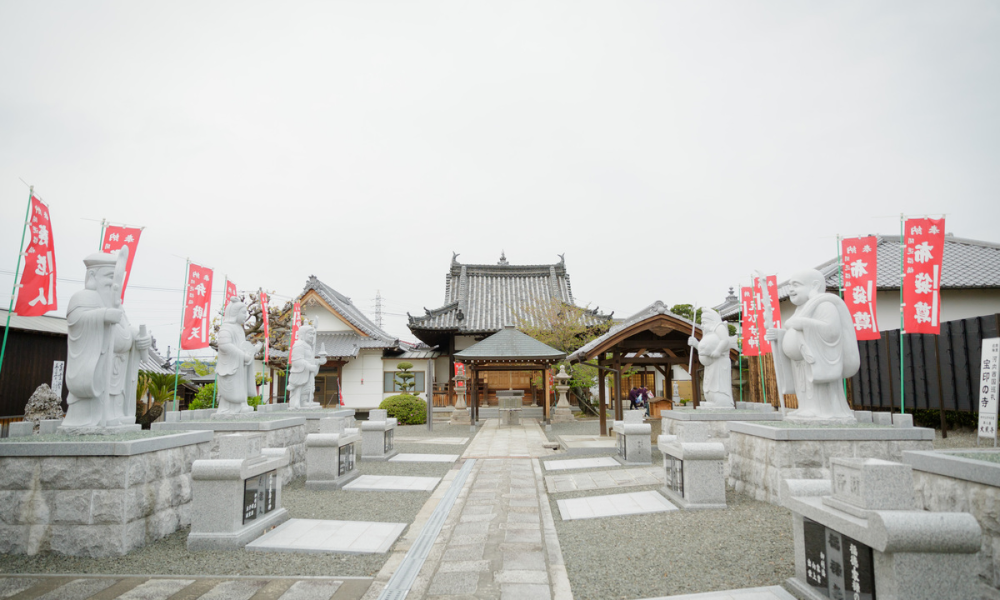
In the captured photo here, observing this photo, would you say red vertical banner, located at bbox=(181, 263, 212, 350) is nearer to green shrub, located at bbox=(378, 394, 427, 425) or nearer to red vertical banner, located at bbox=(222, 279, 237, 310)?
red vertical banner, located at bbox=(222, 279, 237, 310)

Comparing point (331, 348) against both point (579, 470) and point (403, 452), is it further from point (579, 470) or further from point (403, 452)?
point (579, 470)

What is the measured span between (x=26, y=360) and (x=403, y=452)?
36.3 feet

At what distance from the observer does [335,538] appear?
5.45 m

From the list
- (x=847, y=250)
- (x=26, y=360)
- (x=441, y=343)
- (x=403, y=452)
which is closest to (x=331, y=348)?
(x=441, y=343)

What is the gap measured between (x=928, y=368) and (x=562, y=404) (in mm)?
12179

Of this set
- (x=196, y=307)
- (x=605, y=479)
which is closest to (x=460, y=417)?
(x=196, y=307)

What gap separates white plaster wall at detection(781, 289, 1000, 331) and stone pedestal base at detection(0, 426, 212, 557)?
16.9m

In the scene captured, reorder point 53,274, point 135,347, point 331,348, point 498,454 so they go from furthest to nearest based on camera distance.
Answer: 1. point 331,348
2. point 498,454
3. point 53,274
4. point 135,347

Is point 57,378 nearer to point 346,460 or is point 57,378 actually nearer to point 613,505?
point 346,460

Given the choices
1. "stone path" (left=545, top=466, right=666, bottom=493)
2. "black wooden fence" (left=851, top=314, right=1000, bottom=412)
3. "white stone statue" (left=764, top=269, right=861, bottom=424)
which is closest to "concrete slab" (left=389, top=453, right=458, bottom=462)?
"stone path" (left=545, top=466, right=666, bottom=493)

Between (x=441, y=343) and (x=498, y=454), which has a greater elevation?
(x=441, y=343)

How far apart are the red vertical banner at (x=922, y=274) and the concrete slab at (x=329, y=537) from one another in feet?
28.9

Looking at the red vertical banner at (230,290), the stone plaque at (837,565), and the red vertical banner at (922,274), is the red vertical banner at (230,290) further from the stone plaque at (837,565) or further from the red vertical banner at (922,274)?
the red vertical banner at (922,274)

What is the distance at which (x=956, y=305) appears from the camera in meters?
14.2
